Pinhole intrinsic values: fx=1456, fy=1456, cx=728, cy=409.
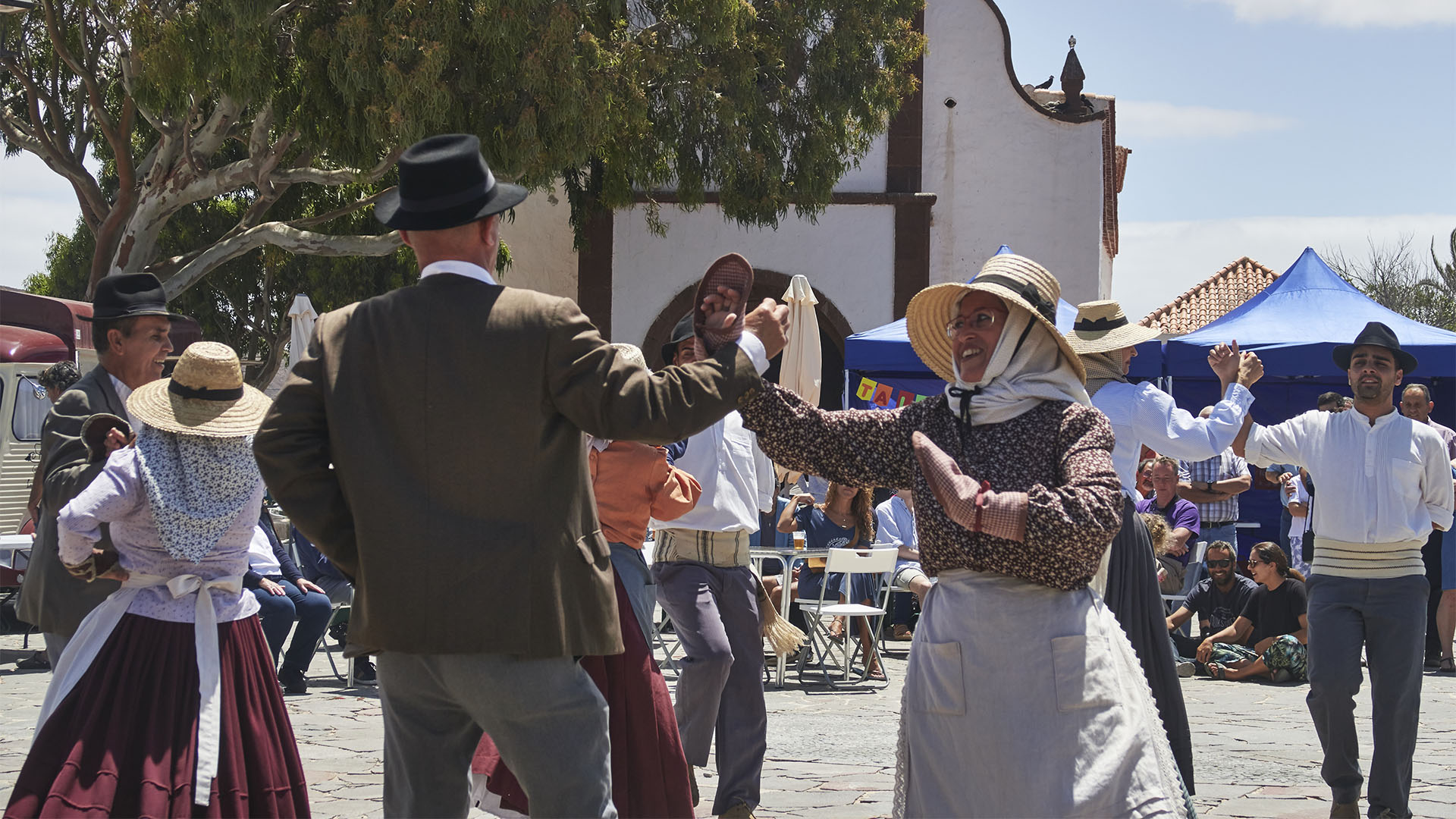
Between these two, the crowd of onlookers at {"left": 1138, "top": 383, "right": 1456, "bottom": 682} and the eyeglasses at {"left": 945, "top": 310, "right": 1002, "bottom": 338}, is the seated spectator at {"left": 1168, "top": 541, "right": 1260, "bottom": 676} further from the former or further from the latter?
the eyeglasses at {"left": 945, "top": 310, "right": 1002, "bottom": 338}

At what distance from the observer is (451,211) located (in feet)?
10.5

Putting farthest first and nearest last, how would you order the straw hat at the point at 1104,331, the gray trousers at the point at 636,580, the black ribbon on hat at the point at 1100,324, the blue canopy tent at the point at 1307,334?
the blue canopy tent at the point at 1307,334
the black ribbon on hat at the point at 1100,324
the straw hat at the point at 1104,331
the gray trousers at the point at 636,580

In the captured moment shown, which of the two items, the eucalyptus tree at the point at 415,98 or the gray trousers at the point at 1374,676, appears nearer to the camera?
the gray trousers at the point at 1374,676

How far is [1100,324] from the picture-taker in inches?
209

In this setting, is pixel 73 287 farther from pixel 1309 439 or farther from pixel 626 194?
pixel 1309 439

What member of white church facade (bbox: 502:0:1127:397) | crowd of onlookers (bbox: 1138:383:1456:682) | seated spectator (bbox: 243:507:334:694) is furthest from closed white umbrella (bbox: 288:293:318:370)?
white church facade (bbox: 502:0:1127:397)

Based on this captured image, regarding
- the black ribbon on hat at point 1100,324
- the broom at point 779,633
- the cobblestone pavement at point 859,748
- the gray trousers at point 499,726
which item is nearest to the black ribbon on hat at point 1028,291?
the gray trousers at point 499,726

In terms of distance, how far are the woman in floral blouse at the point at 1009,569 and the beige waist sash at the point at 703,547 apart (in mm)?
2218

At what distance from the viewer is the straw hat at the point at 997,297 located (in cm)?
363

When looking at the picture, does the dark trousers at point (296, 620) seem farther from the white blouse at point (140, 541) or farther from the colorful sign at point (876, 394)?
the colorful sign at point (876, 394)

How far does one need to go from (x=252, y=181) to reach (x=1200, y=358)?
10602 millimetres

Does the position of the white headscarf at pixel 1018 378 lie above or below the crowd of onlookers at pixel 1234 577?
above

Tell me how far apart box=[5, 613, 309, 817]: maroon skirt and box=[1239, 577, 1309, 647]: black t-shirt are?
8.27m

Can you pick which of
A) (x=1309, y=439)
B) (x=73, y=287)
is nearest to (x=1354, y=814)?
(x=1309, y=439)
